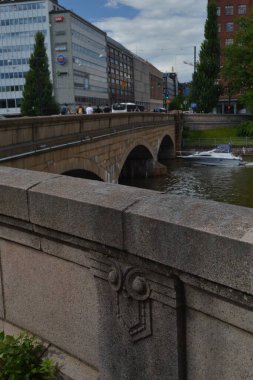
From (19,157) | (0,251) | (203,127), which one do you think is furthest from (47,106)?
(0,251)

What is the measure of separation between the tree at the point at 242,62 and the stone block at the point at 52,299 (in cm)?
6305

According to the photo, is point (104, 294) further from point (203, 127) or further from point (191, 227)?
point (203, 127)

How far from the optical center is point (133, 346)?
2.89 m

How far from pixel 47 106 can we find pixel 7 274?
2512 inches

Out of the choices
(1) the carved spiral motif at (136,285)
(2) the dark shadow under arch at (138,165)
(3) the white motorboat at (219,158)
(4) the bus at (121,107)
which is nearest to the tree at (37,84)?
(4) the bus at (121,107)

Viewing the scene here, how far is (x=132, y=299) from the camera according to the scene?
110 inches

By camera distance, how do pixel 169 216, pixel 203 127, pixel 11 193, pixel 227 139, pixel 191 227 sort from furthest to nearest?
1. pixel 203 127
2. pixel 227 139
3. pixel 11 193
4. pixel 169 216
5. pixel 191 227

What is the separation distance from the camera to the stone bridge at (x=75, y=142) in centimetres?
1373

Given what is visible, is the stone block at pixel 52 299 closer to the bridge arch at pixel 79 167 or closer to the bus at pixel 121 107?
the bridge arch at pixel 79 167

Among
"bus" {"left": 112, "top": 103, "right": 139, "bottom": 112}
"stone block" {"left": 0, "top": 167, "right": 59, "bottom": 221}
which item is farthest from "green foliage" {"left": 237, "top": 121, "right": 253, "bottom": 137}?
"stone block" {"left": 0, "top": 167, "right": 59, "bottom": 221}

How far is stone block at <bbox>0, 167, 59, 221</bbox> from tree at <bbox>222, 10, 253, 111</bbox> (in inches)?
2476

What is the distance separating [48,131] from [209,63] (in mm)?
62816

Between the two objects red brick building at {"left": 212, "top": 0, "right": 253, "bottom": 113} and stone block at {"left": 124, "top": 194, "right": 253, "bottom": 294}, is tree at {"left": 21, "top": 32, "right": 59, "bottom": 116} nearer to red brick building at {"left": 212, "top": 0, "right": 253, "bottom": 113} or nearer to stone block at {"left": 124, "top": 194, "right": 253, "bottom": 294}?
red brick building at {"left": 212, "top": 0, "right": 253, "bottom": 113}

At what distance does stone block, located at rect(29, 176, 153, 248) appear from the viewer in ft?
9.32
